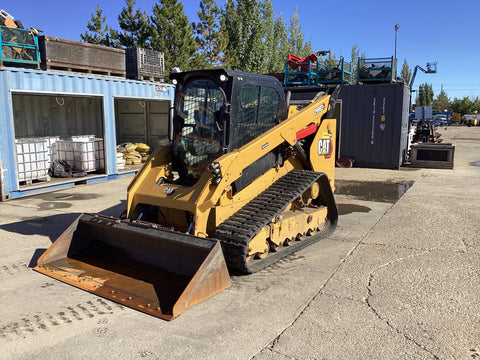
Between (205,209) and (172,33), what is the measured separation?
2228 cm

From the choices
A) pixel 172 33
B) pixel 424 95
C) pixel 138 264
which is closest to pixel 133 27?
pixel 172 33

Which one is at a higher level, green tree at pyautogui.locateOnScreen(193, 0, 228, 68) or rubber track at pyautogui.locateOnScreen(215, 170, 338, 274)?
green tree at pyautogui.locateOnScreen(193, 0, 228, 68)

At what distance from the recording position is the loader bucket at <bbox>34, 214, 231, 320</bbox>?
4.25 meters

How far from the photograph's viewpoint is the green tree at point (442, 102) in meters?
89.7

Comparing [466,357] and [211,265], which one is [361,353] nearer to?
[466,357]

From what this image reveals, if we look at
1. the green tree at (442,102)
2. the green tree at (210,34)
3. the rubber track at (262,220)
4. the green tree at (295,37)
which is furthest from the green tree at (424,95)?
the rubber track at (262,220)

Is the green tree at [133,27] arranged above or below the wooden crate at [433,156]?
above

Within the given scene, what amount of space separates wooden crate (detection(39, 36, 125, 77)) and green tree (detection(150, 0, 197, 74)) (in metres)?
12.6

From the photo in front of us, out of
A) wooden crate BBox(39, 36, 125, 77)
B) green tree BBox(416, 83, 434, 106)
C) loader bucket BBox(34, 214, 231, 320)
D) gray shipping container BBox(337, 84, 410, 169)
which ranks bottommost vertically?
loader bucket BBox(34, 214, 231, 320)

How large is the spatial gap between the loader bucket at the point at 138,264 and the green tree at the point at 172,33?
20694 mm

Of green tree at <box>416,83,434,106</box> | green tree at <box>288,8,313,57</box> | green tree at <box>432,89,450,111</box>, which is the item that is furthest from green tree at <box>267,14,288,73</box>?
green tree at <box>432,89,450,111</box>

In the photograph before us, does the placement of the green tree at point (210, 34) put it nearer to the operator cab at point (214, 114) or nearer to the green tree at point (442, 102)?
the operator cab at point (214, 114)

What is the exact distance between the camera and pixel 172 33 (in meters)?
25.0

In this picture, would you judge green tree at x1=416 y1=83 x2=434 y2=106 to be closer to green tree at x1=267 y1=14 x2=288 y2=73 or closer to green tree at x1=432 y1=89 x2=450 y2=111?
green tree at x1=432 y1=89 x2=450 y2=111
